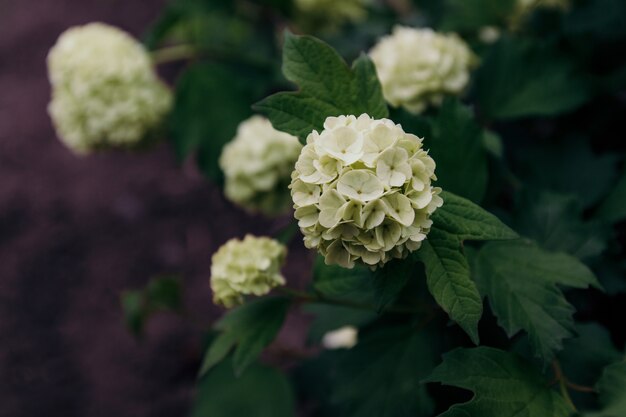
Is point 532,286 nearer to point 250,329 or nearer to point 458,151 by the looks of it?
point 458,151

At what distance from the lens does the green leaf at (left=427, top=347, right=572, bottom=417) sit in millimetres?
1221

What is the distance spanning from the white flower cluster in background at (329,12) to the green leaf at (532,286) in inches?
58.7

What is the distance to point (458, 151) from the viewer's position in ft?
4.72

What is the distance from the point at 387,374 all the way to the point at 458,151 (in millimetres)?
537

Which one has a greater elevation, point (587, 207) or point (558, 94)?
point (558, 94)

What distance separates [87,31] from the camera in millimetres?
2457

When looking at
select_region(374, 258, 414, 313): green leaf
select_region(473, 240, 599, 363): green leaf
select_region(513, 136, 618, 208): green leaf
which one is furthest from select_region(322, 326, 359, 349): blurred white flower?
select_region(374, 258, 414, 313): green leaf

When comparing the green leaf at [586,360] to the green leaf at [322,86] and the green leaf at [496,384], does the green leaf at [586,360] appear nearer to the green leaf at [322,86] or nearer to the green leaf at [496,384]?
the green leaf at [496,384]

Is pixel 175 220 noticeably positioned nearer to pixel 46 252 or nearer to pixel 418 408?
pixel 46 252

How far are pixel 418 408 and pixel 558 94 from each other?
958 mm

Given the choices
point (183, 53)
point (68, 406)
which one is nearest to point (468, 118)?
point (183, 53)

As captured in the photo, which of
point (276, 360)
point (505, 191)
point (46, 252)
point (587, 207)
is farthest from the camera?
point (46, 252)

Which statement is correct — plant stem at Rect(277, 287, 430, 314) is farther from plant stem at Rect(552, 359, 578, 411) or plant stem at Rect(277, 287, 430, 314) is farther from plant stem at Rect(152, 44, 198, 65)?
plant stem at Rect(152, 44, 198, 65)

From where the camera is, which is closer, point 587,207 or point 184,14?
point 587,207
